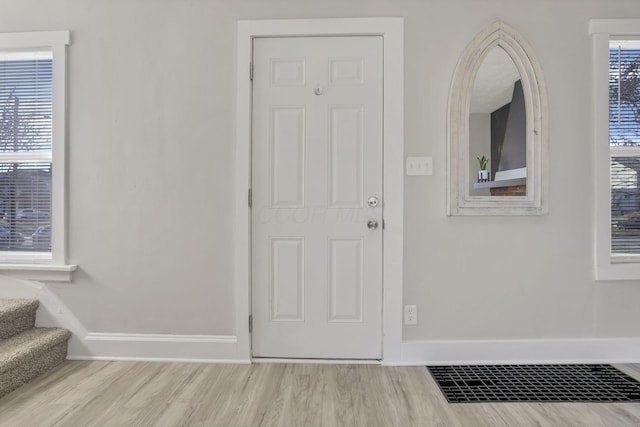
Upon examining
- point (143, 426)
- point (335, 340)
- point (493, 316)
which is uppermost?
point (493, 316)

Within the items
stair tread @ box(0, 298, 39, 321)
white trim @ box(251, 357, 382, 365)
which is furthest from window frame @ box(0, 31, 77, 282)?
white trim @ box(251, 357, 382, 365)

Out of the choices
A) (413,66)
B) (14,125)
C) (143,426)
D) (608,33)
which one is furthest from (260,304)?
(608,33)

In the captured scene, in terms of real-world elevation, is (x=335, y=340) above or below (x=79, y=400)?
above

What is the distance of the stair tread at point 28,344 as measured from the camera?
6.70 feet

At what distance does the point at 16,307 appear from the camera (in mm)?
2338

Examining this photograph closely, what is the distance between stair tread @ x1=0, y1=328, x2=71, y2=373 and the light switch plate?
239 centimetres

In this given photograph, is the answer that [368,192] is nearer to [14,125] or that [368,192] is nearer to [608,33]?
[608,33]

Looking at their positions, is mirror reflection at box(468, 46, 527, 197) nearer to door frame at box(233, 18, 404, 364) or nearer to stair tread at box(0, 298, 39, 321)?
door frame at box(233, 18, 404, 364)

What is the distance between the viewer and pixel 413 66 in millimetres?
2385

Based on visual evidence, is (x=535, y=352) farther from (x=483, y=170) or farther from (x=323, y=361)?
(x=323, y=361)

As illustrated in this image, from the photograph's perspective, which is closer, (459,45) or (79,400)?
(79,400)

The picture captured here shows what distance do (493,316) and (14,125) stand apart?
330 centimetres

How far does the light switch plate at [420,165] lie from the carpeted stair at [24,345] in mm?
2400

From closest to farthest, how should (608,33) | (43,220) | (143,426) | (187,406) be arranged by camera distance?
(143,426), (187,406), (608,33), (43,220)
